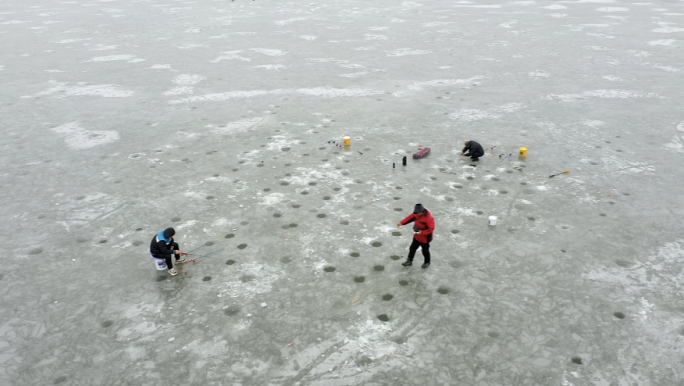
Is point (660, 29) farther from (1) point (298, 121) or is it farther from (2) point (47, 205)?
(2) point (47, 205)

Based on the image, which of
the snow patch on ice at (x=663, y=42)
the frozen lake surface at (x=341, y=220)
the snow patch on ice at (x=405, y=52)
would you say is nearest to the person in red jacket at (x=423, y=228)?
the frozen lake surface at (x=341, y=220)

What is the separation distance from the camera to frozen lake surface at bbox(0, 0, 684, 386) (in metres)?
6.64

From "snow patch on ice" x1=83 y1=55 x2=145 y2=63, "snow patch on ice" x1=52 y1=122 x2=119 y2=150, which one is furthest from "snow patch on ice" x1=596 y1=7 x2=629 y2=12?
"snow patch on ice" x1=52 y1=122 x2=119 y2=150

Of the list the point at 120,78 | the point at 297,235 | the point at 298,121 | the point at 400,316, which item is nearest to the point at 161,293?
the point at 297,235

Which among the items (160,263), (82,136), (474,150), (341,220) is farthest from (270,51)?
(160,263)

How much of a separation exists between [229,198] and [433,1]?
1430 inches

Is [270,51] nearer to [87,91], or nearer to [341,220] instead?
[87,91]

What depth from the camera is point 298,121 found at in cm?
1545

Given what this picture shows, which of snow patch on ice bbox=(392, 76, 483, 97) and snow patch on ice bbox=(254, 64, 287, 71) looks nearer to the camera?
snow patch on ice bbox=(392, 76, 483, 97)

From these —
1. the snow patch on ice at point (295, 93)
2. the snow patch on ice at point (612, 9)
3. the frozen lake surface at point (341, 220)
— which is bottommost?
the frozen lake surface at point (341, 220)

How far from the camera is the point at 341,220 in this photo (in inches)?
390

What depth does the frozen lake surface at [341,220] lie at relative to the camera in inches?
261

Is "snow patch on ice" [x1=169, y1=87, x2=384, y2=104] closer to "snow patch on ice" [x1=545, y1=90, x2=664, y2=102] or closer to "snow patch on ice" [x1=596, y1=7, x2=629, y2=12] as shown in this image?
"snow patch on ice" [x1=545, y1=90, x2=664, y2=102]

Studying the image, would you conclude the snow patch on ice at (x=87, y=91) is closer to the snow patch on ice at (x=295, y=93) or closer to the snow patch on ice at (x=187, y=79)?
the snow patch on ice at (x=187, y=79)
